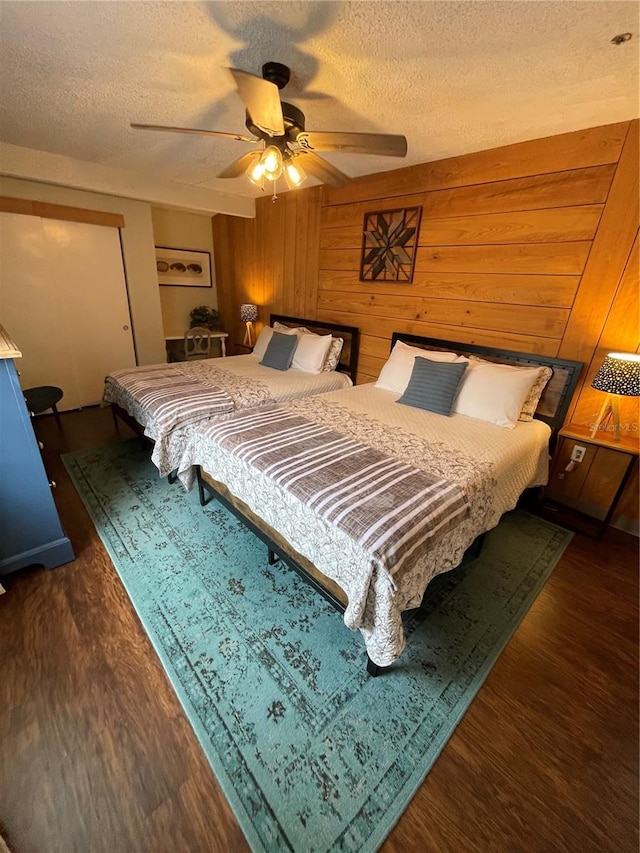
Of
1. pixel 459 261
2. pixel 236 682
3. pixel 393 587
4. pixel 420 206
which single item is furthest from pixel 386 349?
pixel 236 682

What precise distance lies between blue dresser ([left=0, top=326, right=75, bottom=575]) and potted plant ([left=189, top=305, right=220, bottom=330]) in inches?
141

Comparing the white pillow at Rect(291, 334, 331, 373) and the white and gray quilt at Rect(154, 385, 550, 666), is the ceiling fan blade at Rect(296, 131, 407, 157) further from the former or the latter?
Result: the white pillow at Rect(291, 334, 331, 373)

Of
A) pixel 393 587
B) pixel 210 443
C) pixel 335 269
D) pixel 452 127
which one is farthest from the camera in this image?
pixel 335 269

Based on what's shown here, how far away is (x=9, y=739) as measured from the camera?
114 cm

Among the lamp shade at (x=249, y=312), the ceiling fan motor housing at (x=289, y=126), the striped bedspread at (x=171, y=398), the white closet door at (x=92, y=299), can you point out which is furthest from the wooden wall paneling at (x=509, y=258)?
the white closet door at (x=92, y=299)

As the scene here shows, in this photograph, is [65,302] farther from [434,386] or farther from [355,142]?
[434,386]

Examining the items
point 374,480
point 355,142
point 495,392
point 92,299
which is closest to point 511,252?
point 495,392

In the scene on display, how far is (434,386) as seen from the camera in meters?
2.37

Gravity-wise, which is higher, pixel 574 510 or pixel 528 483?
pixel 528 483

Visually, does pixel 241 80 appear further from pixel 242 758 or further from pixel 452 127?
pixel 242 758

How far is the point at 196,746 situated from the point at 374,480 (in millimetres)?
1130

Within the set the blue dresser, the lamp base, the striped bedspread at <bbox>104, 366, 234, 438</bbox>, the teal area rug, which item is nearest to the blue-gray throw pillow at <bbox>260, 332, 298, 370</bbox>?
the striped bedspread at <bbox>104, 366, 234, 438</bbox>

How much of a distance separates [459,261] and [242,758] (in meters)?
3.13

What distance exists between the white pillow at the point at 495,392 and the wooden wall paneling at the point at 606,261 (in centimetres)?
34
